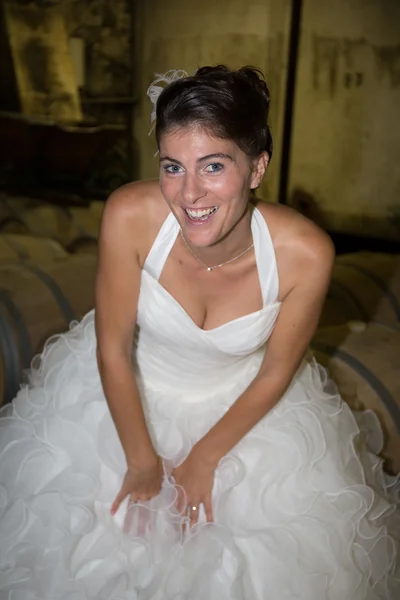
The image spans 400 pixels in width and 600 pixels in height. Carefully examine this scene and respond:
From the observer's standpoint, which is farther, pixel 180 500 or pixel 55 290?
pixel 55 290

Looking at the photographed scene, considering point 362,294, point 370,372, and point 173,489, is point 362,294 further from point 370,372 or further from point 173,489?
point 173,489

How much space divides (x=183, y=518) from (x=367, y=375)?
0.86m

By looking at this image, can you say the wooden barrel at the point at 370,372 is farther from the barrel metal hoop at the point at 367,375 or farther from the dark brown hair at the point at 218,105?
the dark brown hair at the point at 218,105

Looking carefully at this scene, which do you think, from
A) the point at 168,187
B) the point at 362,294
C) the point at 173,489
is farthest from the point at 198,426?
the point at 362,294

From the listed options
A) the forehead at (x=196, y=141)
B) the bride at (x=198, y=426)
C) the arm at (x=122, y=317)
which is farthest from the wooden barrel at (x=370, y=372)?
the forehead at (x=196, y=141)

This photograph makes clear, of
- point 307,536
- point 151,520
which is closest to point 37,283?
point 151,520

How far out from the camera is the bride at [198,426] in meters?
1.23

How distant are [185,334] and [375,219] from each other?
8.87ft

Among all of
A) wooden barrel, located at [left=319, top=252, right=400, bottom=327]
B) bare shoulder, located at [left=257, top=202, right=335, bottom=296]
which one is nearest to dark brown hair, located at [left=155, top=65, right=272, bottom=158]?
bare shoulder, located at [left=257, top=202, right=335, bottom=296]

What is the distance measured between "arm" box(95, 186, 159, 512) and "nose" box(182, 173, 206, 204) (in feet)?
0.69

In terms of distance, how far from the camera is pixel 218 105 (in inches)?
45.6

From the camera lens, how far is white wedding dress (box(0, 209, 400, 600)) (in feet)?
4.20

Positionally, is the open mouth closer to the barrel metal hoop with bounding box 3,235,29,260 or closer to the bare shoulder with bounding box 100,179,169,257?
the bare shoulder with bounding box 100,179,169,257

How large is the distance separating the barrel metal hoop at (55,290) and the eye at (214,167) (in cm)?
107
